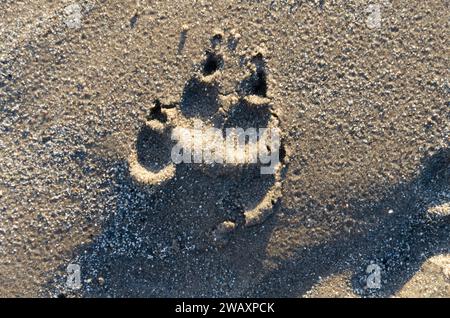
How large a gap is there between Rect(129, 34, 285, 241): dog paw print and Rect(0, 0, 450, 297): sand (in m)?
0.02

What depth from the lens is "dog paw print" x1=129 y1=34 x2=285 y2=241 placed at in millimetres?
3836

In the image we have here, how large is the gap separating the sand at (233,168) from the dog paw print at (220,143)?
0.06 ft

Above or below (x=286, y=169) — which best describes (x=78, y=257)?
below

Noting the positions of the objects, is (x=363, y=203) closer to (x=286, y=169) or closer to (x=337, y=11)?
(x=286, y=169)

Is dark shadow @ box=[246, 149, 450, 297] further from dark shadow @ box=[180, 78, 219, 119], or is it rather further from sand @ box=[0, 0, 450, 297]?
dark shadow @ box=[180, 78, 219, 119]

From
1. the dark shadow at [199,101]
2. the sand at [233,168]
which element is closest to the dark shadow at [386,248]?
the sand at [233,168]

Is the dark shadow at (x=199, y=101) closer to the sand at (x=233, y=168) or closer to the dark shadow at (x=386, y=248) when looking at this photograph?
the sand at (x=233, y=168)

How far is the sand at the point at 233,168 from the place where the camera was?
390 cm

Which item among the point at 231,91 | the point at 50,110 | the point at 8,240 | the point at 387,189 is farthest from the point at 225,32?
the point at 8,240

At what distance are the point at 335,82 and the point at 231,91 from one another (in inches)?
33.5

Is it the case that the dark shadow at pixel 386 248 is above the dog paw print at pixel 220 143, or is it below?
below

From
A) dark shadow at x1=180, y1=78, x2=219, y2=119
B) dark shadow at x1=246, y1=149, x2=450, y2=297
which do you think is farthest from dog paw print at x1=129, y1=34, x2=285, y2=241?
dark shadow at x1=246, y1=149, x2=450, y2=297

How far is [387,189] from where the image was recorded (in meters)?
3.94

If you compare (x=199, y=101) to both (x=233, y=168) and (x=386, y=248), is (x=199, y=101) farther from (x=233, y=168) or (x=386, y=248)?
(x=386, y=248)
